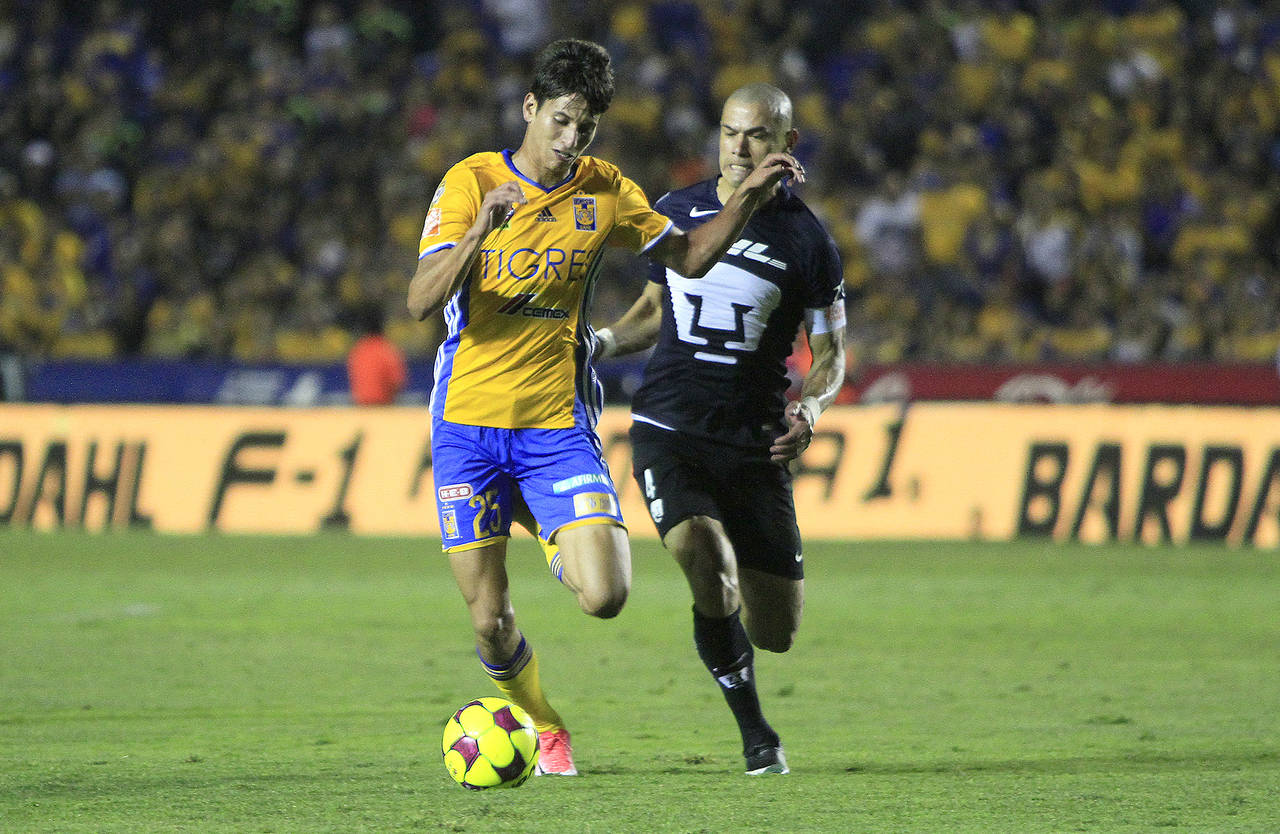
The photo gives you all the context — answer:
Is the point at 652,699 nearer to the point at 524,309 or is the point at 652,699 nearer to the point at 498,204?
the point at 524,309

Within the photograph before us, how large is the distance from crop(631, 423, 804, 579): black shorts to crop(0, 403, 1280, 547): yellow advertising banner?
8779 millimetres

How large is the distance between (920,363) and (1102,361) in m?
1.78

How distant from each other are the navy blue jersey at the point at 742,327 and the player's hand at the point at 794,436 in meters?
0.23

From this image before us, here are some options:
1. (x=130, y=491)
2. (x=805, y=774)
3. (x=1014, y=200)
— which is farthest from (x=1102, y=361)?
(x=805, y=774)

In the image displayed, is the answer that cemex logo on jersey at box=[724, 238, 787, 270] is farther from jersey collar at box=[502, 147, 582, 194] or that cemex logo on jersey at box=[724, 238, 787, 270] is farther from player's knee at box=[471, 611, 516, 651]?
player's knee at box=[471, 611, 516, 651]

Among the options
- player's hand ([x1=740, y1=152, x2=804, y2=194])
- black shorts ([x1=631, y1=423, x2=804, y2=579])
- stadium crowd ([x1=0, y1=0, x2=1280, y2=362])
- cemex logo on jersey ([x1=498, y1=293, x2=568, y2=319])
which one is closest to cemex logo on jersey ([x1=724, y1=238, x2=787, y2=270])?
black shorts ([x1=631, y1=423, x2=804, y2=579])

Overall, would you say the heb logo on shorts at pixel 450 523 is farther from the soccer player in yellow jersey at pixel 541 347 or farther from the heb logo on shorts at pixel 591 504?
the heb logo on shorts at pixel 591 504

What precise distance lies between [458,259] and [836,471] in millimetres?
10697

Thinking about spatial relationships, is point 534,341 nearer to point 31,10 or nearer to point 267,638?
point 267,638

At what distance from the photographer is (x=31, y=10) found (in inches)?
853

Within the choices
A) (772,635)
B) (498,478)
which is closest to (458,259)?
(498,478)

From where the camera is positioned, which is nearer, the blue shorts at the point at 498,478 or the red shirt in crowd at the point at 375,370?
the blue shorts at the point at 498,478

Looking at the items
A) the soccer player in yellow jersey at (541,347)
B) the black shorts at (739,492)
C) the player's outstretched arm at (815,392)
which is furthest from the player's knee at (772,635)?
the soccer player in yellow jersey at (541,347)

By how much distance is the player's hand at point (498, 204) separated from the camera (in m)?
5.36
